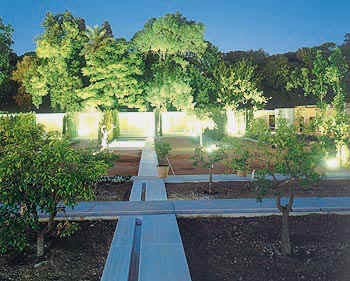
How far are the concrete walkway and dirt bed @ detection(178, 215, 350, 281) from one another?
0.20 m

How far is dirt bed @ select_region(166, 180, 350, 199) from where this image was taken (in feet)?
32.7

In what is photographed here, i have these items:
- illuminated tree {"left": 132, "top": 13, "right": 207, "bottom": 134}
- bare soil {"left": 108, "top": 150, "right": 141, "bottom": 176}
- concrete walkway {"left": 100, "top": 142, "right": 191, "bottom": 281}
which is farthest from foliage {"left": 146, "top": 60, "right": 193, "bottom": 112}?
concrete walkway {"left": 100, "top": 142, "right": 191, "bottom": 281}

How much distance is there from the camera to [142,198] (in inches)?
387

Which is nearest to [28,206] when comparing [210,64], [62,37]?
[62,37]

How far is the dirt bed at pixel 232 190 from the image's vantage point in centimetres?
997

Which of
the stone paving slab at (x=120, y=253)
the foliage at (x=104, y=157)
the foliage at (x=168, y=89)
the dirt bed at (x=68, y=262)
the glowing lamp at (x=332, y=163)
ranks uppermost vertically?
the foliage at (x=168, y=89)

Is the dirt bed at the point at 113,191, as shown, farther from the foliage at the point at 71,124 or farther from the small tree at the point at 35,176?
the foliage at the point at 71,124

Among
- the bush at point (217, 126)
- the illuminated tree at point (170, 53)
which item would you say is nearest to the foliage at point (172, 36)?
the illuminated tree at point (170, 53)

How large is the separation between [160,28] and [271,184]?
3144cm

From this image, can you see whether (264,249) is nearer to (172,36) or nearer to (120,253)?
(120,253)

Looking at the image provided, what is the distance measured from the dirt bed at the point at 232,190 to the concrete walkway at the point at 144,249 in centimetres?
148

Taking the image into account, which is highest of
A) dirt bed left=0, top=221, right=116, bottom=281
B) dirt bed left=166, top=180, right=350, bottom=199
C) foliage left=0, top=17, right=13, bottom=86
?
foliage left=0, top=17, right=13, bottom=86

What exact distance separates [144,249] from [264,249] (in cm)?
168

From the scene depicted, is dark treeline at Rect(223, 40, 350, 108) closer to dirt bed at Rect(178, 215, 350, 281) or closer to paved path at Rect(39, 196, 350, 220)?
paved path at Rect(39, 196, 350, 220)
